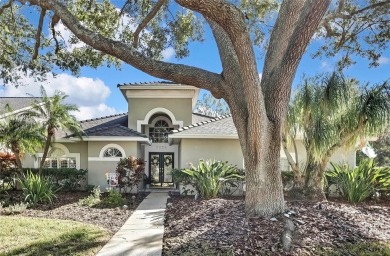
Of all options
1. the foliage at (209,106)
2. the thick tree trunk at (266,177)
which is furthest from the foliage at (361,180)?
the foliage at (209,106)

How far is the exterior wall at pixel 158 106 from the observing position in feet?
72.8

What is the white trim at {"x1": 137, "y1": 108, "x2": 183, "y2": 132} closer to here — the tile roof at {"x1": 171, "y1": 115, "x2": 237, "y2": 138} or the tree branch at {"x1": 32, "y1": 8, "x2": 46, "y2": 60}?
the tile roof at {"x1": 171, "y1": 115, "x2": 237, "y2": 138}

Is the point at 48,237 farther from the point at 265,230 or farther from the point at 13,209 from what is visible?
the point at 265,230

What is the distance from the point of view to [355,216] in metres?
9.08

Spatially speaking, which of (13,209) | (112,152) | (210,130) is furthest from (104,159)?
(13,209)

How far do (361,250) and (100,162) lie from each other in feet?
47.9

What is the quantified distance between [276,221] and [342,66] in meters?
10.6

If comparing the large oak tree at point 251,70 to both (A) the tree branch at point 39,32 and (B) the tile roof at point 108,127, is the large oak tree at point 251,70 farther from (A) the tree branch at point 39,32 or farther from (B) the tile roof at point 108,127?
(B) the tile roof at point 108,127

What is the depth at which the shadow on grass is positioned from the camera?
23.0 feet

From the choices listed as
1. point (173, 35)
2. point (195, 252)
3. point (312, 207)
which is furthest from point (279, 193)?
point (173, 35)

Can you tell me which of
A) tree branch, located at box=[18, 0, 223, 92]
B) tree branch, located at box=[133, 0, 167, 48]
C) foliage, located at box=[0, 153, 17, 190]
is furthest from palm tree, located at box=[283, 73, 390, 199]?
foliage, located at box=[0, 153, 17, 190]

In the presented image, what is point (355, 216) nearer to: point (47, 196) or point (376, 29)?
point (376, 29)

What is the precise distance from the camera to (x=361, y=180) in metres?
13.1

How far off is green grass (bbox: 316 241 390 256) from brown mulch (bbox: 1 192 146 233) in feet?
17.7
